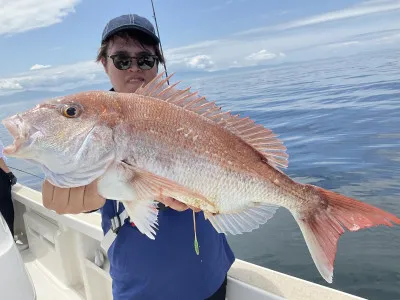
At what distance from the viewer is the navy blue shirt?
1909mm

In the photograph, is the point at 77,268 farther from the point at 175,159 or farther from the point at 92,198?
the point at 175,159

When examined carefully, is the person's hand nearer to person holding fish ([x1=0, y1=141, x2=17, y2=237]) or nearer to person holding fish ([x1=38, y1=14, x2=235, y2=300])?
person holding fish ([x1=38, y1=14, x2=235, y2=300])

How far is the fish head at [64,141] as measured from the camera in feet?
4.66

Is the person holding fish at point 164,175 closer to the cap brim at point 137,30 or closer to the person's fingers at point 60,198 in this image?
the person's fingers at point 60,198

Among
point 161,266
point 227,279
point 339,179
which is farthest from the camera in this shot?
point 339,179

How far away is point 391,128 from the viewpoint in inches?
355

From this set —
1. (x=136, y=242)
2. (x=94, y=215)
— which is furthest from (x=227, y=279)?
(x=94, y=215)

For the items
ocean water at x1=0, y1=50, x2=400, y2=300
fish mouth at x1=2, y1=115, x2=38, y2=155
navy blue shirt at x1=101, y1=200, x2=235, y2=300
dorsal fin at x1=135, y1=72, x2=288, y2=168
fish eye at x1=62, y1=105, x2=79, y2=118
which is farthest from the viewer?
ocean water at x1=0, y1=50, x2=400, y2=300

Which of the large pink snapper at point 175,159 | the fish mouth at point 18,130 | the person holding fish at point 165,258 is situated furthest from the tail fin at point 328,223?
the fish mouth at point 18,130

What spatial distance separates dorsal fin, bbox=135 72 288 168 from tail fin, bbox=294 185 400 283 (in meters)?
0.25

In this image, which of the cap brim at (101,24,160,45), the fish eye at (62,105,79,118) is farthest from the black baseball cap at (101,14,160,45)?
the fish eye at (62,105,79,118)

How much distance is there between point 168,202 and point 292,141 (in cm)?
841

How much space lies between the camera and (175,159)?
1514 mm

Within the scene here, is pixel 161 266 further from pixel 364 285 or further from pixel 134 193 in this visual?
pixel 364 285
